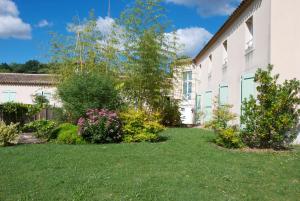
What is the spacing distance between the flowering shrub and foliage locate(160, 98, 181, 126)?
8690mm

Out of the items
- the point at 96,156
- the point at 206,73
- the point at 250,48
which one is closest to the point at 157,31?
the point at 206,73

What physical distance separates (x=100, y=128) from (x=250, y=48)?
20.5ft

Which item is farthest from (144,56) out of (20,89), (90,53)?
(20,89)

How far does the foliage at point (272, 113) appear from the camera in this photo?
1052 centimetres

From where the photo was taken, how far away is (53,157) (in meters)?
9.12

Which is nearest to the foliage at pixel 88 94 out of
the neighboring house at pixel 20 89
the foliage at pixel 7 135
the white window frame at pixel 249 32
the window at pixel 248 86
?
the foliage at pixel 7 135

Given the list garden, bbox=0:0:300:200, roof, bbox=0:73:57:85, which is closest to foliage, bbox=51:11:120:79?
garden, bbox=0:0:300:200

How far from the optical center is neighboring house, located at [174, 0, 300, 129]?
11266mm

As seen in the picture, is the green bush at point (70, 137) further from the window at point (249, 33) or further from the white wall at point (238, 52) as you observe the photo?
the window at point (249, 33)

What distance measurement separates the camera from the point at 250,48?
13.4 meters

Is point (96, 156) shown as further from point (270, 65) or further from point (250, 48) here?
point (250, 48)

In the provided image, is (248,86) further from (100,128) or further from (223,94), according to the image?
(100,128)

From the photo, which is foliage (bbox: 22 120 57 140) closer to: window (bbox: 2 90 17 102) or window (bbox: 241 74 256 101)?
window (bbox: 241 74 256 101)

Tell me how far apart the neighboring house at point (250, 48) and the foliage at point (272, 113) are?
0.70m
